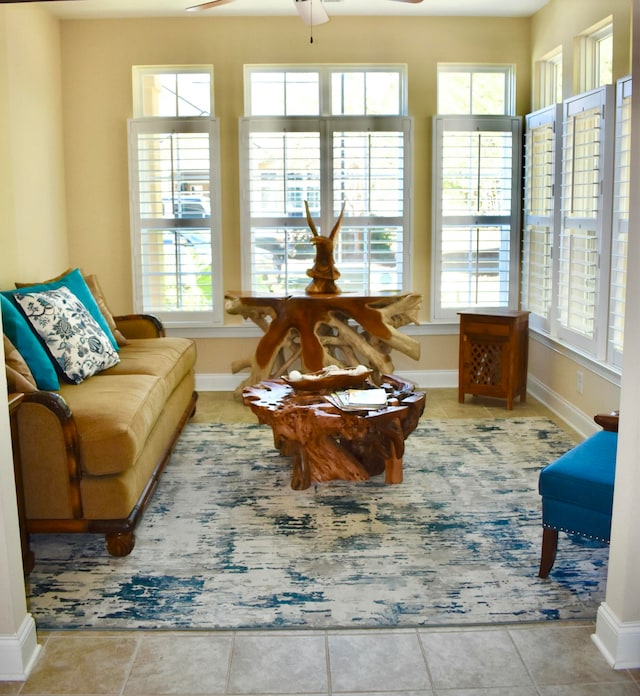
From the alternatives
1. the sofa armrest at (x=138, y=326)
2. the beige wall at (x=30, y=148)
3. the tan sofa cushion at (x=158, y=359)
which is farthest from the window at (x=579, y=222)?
the beige wall at (x=30, y=148)

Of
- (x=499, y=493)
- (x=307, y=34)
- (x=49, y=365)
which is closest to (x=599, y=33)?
(x=307, y=34)

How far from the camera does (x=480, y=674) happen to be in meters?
2.27

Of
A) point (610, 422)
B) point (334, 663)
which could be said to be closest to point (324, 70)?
point (610, 422)

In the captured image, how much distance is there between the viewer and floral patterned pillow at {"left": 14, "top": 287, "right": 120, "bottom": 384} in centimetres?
368

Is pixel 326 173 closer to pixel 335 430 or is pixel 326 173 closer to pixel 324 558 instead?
pixel 335 430

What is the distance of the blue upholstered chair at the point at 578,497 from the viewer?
2639 millimetres

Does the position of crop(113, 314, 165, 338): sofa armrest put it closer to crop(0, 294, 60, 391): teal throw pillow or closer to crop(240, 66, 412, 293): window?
crop(240, 66, 412, 293): window

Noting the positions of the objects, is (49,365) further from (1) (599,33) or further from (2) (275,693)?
(1) (599,33)

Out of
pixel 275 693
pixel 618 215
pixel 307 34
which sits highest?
pixel 307 34

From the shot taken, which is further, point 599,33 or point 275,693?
point 599,33

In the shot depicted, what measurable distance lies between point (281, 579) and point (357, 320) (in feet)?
8.38

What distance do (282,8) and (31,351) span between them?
121 inches

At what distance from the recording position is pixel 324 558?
3.05 m

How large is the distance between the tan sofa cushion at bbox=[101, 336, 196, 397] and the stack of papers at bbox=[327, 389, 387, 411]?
917mm
